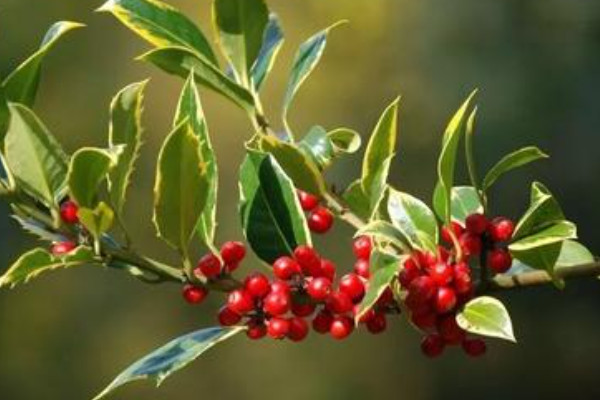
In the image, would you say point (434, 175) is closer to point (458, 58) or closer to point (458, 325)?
point (458, 58)

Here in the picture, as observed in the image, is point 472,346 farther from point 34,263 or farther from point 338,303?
point 34,263

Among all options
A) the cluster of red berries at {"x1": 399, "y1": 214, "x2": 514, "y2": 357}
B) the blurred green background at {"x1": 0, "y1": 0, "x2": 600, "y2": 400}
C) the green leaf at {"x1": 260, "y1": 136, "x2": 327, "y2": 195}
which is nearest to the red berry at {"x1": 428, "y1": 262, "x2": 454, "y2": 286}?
the cluster of red berries at {"x1": 399, "y1": 214, "x2": 514, "y2": 357}

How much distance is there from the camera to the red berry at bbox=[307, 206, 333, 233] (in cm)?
77

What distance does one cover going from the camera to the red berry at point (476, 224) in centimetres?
69

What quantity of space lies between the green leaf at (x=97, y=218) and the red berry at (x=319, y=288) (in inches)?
4.2

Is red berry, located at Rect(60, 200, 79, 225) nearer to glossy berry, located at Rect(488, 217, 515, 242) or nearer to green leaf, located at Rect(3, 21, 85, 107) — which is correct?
green leaf, located at Rect(3, 21, 85, 107)

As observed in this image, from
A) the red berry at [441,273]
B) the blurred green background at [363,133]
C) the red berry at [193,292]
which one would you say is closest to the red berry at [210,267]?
the red berry at [193,292]

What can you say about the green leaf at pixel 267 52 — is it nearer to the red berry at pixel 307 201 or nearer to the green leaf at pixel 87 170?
the red berry at pixel 307 201

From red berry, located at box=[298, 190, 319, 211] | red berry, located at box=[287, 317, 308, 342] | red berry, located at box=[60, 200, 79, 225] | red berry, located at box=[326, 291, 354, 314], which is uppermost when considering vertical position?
red berry, located at box=[60, 200, 79, 225]

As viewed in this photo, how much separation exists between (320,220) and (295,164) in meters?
0.07

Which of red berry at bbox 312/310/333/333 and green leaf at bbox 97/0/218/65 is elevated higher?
green leaf at bbox 97/0/218/65

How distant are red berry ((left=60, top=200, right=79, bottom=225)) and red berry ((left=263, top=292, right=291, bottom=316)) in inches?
4.2

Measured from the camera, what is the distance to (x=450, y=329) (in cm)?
67

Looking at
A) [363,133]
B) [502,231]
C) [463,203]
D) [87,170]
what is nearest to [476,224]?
[502,231]
